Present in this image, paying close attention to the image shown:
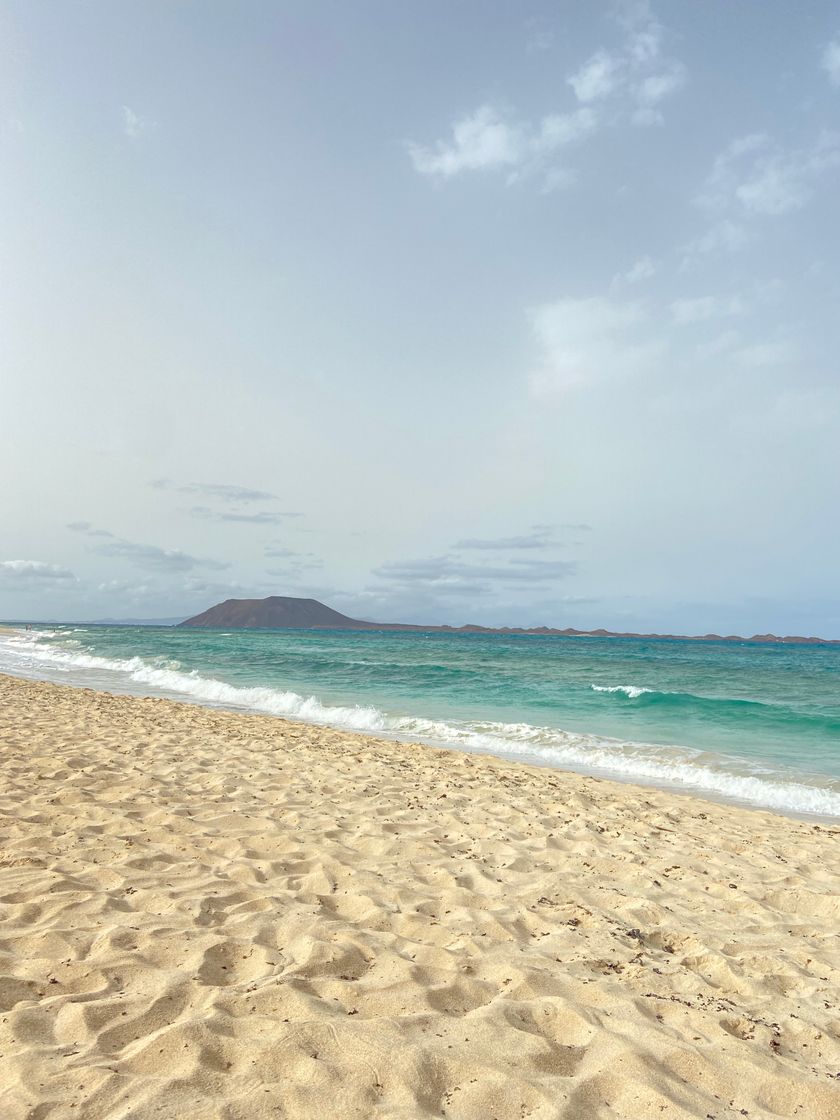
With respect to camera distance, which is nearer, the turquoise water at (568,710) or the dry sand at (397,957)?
the dry sand at (397,957)

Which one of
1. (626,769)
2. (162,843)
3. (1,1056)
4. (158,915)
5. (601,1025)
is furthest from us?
(626,769)

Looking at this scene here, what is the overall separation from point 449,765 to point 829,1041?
720 centimetres

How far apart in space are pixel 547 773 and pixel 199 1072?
843cm

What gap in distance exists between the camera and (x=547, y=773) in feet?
34.9

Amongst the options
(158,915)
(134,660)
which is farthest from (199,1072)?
(134,660)

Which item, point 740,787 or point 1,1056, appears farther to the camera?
point 740,787

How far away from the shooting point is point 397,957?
3.99 meters

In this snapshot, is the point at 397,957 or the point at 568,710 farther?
the point at 568,710

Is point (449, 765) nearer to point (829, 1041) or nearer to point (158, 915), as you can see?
point (158, 915)

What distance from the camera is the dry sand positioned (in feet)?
9.46

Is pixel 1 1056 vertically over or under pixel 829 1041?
over

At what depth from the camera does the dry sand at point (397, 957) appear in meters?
2.88

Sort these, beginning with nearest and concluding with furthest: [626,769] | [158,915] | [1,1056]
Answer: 1. [1,1056]
2. [158,915]
3. [626,769]

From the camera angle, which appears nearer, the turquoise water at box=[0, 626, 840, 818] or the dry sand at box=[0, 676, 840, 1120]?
the dry sand at box=[0, 676, 840, 1120]
